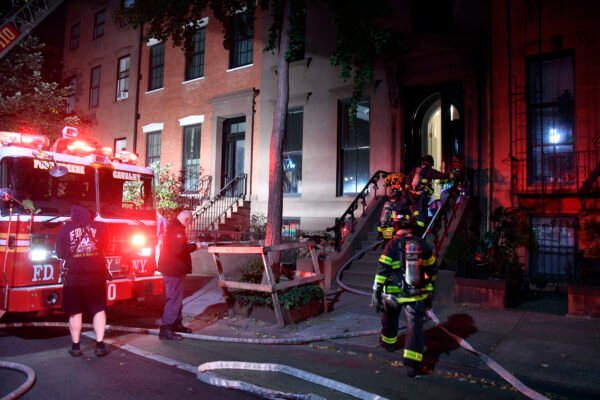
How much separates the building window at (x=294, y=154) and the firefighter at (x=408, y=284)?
29.5ft

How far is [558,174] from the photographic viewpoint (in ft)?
32.9

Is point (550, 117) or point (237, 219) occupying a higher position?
point (550, 117)

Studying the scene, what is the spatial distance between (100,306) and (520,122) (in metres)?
9.19

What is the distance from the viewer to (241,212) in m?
14.9

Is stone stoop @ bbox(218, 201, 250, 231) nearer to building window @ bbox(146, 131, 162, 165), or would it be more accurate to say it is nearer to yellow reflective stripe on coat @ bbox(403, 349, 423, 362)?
building window @ bbox(146, 131, 162, 165)

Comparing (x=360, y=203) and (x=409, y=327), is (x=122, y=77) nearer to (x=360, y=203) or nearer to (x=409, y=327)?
(x=360, y=203)

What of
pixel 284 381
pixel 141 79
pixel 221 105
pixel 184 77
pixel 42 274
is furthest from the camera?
pixel 141 79

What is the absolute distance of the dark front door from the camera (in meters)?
16.3

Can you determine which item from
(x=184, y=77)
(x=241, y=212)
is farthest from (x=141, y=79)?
(x=241, y=212)

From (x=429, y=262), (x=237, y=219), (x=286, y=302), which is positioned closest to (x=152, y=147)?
(x=237, y=219)

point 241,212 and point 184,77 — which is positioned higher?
point 184,77

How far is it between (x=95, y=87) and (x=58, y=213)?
15.9 metres

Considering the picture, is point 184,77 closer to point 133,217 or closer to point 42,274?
point 133,217

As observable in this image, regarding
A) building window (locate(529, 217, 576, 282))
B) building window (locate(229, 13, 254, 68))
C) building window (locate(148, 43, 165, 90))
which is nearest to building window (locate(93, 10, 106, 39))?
building window (locate(148, 43, 165, 90))
